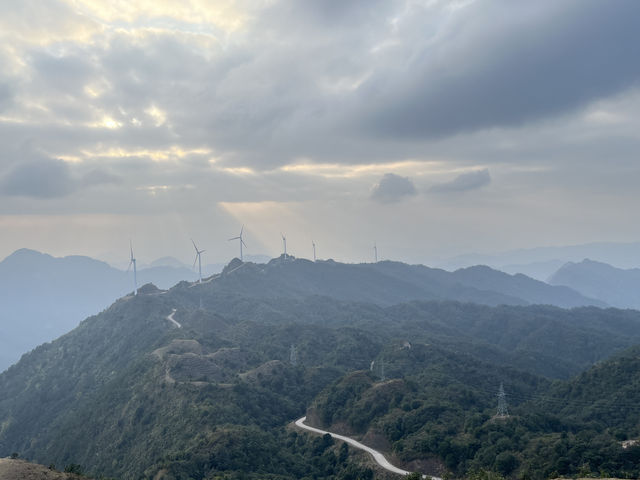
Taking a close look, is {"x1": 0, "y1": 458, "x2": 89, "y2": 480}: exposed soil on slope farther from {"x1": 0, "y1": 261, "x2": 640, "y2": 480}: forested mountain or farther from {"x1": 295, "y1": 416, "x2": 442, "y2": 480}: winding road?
{"x1": 295, "y1": 416, "x2": 442, "y2": 480}: winding road

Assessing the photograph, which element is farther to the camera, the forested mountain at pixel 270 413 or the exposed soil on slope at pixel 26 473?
the forested mountain at pixel 270 413

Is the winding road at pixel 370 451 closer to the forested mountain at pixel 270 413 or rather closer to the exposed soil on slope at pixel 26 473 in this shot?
the forested mountain at pixel 270 413

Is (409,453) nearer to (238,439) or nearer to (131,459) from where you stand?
(238,439)

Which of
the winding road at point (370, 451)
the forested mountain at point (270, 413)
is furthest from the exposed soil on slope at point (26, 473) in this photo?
the winding road at point (370, 451)

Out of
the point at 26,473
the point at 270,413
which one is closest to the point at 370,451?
the point at 270,413

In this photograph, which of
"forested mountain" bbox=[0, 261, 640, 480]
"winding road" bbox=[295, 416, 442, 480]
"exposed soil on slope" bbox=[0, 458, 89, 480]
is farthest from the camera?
"forested mountain" bbox=[0, 261, 640, 480]

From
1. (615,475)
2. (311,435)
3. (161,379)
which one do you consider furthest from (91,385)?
(615,475)

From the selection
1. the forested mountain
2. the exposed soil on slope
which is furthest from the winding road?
the exposed soil on slope

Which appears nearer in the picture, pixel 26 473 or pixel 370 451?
pixel 26 473

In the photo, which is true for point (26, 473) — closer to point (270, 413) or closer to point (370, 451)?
point (370, 451)

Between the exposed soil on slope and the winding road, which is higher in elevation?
the exposed soil on slope

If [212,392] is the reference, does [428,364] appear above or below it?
below
